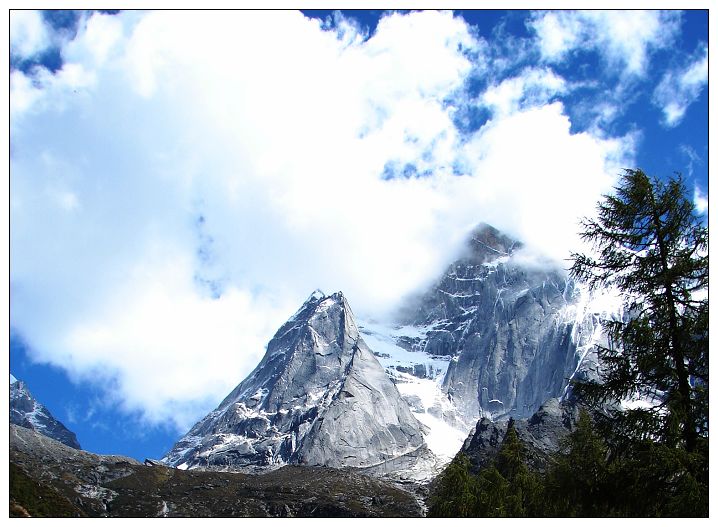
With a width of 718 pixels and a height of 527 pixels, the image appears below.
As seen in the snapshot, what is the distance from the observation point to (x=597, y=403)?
14.5m

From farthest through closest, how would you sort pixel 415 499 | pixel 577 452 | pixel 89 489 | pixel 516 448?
pixel 415 499 → pixel 89 489 → pixel 516 448 → pixel 577 452

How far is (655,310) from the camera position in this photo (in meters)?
13.9

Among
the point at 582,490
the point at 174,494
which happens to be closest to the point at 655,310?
the point at 582,490

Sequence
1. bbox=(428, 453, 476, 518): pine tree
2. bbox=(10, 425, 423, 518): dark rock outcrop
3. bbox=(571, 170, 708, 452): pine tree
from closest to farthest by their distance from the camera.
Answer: bbox=(571, 170, 708, 452): pine tree, bbox=(428, 453, 476, 518): pine tree, bbox=(10, 425, 423, 518): dark rock outcrop

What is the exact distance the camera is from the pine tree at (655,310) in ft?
43.4

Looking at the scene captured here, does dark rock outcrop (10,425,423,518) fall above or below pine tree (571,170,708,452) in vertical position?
above

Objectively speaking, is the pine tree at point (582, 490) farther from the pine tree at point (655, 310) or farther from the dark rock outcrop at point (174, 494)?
the dark rock outcrop at point (174, 494)

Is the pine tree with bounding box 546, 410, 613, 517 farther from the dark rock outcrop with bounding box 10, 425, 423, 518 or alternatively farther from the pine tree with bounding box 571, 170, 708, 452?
the dark rock outcrop with bounding box 10, 425, 423, 518

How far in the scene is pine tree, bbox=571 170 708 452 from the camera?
13.2 m

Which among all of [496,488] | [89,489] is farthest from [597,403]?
[89,489]

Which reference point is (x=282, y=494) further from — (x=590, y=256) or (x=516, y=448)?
(x=590, y=256)

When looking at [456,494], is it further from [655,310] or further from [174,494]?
[174,494]

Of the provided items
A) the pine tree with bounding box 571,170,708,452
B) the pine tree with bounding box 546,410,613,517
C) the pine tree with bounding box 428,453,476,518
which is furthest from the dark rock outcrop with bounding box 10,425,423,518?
the pine tree with bounding box 571,170,708,452

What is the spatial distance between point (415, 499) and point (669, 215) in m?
193
